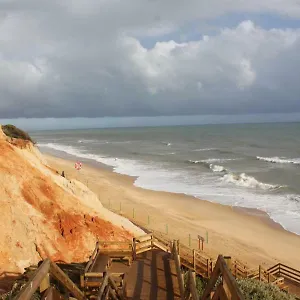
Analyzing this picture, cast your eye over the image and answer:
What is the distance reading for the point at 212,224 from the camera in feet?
96.5

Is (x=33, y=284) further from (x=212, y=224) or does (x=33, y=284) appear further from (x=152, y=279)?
(x=212, y=224)

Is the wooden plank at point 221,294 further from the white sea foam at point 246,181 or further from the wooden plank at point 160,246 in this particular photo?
the white sea foam at point 246,181

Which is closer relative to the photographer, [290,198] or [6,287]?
[6,287]

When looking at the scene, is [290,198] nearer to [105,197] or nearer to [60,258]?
[105,197]

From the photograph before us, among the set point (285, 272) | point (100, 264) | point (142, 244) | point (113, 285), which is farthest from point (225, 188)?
point (113, 285)

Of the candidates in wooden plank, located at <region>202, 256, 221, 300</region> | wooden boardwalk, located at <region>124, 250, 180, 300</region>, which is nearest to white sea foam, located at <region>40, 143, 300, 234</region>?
wooden boardwalk, located at <region>124, 250, 180, 300</region>

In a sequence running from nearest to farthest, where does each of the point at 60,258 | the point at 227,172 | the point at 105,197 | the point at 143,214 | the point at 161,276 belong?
the point at 161,276 → the point at 60,258 → the point at 143,214 → the point at 105,197 → the point at 227,172

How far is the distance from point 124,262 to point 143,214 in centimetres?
1611

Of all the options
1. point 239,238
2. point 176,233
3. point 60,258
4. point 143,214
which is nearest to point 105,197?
point 143,214

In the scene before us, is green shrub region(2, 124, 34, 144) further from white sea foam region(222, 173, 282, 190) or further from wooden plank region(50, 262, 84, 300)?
wooden plank region(50, 262, 84, 300)

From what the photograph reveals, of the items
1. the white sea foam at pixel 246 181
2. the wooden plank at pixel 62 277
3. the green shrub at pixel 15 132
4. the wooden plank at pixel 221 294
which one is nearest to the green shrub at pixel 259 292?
the wooden plank at pixel 221 294

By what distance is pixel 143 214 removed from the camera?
30.9 meters

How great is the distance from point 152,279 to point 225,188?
3180 cm

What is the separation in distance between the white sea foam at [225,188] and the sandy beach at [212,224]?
1668mm
